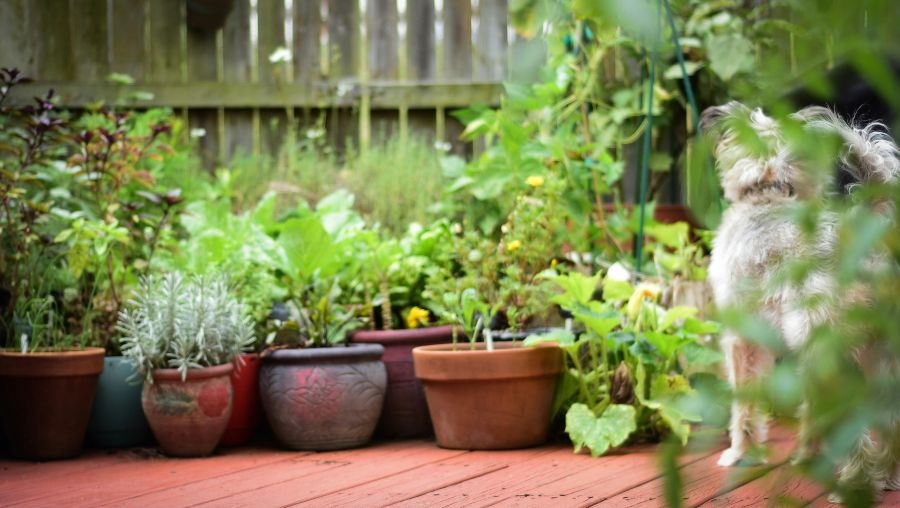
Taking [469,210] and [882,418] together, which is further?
[469,210]

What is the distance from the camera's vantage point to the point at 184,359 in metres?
3.35

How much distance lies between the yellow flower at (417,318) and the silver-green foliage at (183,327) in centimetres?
69

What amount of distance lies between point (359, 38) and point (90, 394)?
304 centimetres

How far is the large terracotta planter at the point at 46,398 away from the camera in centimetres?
333

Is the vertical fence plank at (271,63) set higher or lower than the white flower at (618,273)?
higher

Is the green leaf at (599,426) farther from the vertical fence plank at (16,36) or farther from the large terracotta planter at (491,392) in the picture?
the vertical fence plank at (16,36)

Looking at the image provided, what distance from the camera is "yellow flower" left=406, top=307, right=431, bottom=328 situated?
3939 millimetres

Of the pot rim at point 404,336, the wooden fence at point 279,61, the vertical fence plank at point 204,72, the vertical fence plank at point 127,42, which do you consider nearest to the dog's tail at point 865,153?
the pot rim at point 404,336

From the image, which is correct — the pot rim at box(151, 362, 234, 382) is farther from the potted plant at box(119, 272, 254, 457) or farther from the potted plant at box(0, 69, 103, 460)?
the potted plant at box(0, 69, 103, 460)

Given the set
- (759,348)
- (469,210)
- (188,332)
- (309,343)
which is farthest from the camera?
(469,210)

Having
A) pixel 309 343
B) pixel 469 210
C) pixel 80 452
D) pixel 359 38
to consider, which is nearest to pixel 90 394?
pixel 80 452

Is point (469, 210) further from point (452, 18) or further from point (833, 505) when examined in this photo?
point (833, 505)

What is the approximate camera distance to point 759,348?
2.91 metres

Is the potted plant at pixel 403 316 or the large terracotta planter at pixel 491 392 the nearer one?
the large terracotta planter at pixel 491 392
